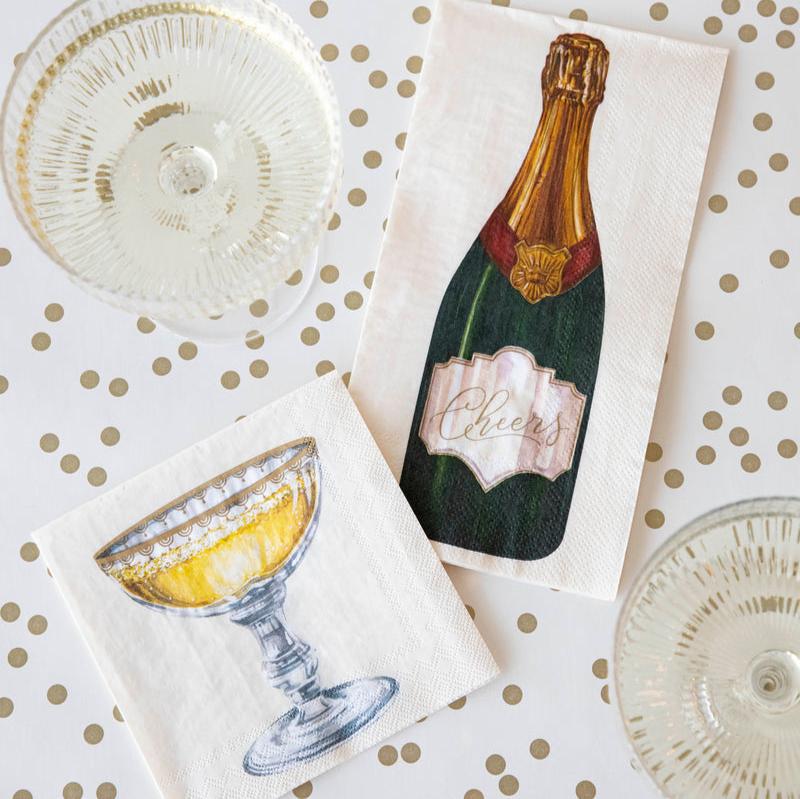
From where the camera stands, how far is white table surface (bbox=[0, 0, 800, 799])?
0.65 m

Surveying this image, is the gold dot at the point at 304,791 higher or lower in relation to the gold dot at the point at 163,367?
lower

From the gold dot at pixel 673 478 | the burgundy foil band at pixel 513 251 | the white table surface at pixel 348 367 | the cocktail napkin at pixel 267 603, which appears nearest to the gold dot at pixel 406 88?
the white table surface at pixel 348 367

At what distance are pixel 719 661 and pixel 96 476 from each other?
42 centimetres

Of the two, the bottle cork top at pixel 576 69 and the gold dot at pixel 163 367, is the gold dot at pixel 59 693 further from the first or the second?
the bottle cork top at pixel 576 69

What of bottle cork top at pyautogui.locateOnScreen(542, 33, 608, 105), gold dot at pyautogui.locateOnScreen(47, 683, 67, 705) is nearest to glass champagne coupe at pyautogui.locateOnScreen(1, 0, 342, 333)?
bottle cork top at pyautogui.locateOnScreen(542, 33, 608, 105)

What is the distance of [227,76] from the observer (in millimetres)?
617

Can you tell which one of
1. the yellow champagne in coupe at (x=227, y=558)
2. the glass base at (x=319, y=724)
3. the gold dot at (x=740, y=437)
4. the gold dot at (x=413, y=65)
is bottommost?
the glass base at (x=319, y=724)

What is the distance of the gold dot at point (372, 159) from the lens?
26.6 inches

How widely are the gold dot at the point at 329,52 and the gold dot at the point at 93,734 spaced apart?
0.49 m

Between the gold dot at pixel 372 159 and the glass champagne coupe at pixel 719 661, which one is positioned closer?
the glass champagne coupe at pixel 719 661

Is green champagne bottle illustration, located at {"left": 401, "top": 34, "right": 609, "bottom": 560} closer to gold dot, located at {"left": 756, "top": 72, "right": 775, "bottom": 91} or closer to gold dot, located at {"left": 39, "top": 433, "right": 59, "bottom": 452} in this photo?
gold dot, located at {"left": 756, "top": 72, "right": 775, "bottom": 91}

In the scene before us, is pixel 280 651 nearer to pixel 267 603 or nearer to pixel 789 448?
pixel 267 603

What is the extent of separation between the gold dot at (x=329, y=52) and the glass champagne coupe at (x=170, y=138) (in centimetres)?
8

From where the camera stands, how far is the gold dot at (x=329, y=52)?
2.23 ft
